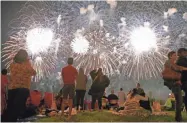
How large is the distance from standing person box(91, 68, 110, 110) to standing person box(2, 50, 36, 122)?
1.95 meters

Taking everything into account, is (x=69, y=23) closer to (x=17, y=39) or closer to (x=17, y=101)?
(x=17, y=39)

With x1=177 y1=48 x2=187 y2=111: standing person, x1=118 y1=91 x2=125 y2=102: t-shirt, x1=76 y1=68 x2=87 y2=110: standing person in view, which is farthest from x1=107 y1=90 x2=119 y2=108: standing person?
x1=177 y1=48 x2=187 y2=111: standing person

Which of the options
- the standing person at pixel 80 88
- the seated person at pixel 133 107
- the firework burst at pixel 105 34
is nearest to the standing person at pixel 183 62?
the seated person at pixel 133 107

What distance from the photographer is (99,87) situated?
7547 millimetres

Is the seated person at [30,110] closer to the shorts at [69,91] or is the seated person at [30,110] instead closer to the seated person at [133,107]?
the shorts at [69,91]

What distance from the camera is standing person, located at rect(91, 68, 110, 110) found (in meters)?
7.45

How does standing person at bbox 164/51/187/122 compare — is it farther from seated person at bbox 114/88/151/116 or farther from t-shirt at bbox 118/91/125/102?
t-shirt at bbox 118/91/125/102

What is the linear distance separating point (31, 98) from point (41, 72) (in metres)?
0.91

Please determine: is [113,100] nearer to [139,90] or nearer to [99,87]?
[99,87]

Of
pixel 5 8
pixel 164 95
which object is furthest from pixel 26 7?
pixel 164 95

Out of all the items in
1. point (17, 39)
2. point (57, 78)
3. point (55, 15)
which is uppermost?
point (55, 15)

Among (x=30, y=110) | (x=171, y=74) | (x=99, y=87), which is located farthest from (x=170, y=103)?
(x=30, y=110)

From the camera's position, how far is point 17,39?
26.7 feet

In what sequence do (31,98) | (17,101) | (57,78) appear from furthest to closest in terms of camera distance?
1. (57,78)
2. (31,98)
3. (17,101)
